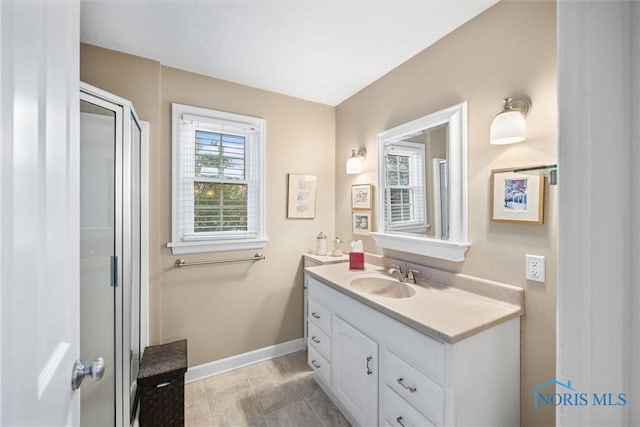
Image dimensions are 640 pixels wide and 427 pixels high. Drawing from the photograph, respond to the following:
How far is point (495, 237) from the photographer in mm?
1411

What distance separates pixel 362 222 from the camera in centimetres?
243

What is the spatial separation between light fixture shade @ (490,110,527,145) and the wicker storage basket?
88.3 inches

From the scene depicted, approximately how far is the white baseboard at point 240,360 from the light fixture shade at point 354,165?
1733 millimetres

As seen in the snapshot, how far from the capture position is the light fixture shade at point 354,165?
7.84 feet

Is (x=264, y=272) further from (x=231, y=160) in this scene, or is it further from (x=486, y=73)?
(x=486, y=73)

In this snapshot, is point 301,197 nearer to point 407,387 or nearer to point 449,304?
point 449,304

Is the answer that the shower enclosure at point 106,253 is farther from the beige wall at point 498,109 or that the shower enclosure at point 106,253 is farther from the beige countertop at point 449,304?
the beige wall at point 498,109

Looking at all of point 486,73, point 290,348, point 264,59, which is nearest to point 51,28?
point 264,59

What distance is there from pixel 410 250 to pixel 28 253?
71.7 inches

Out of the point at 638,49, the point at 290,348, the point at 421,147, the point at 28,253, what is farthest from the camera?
the point at 290,348

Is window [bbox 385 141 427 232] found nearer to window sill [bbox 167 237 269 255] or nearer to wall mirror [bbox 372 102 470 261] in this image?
wall mirror [bbox 372 102 470 261]

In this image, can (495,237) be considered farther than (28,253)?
Yes

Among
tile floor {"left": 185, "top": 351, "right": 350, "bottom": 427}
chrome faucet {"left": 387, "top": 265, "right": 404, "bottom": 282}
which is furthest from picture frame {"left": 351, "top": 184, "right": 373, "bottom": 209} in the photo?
tile floor {"left": 185, "top": 351, "right": 350, "bottom": 427}

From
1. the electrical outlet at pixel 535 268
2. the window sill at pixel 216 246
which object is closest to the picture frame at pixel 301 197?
the window sill at pixel 216 246
